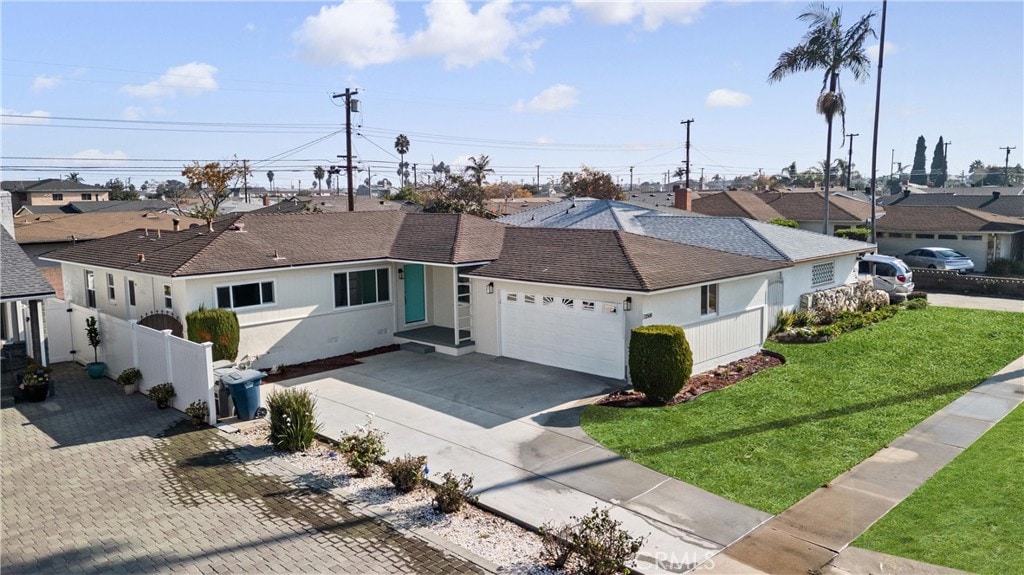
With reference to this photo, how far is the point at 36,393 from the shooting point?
14.9 metres

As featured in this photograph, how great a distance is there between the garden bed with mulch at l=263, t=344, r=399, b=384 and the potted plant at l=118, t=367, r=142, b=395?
106 inches

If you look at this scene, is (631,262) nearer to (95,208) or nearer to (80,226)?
(80,226)

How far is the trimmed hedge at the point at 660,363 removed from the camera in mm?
13602

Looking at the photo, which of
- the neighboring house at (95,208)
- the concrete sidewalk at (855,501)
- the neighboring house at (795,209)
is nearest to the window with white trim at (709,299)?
the concrete sidewalk at (855,501)

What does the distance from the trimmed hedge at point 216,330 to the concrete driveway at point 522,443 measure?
5.62ft

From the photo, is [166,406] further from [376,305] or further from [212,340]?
[376,305]

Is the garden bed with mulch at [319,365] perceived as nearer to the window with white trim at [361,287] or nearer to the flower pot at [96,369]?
the window with white trim at [361,287]

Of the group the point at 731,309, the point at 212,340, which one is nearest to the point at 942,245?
the point at 731,309

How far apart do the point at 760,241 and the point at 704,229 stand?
2.15 meters

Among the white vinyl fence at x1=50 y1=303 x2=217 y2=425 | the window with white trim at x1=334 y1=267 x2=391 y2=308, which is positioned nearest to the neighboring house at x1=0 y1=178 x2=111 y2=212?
the white vinyl fence at x1=50 y1=303 x2=217 y2=425

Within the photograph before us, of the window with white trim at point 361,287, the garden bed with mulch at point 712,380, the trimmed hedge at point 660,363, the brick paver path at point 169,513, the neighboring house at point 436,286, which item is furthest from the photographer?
the window with white trim at point 361,287

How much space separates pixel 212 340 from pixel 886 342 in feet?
57.5

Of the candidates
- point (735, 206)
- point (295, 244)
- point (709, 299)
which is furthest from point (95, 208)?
point (709, 299)

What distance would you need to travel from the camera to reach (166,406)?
14.3 m
